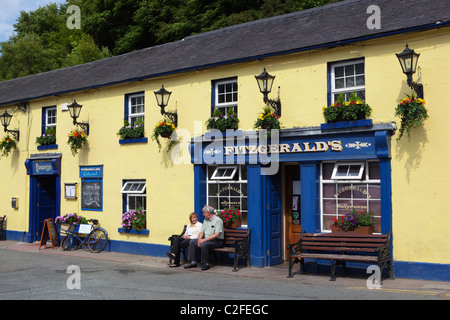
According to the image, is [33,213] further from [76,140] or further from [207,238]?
[207,238]

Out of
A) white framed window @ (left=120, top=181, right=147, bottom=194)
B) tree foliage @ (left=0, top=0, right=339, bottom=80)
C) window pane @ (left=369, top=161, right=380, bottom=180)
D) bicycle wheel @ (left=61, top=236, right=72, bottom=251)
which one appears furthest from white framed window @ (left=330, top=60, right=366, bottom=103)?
tree foliage @ (left=0, top=0, right=339, bottom=80)

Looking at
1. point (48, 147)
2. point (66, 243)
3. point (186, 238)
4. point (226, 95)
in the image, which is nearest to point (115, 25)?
point (48, 147)

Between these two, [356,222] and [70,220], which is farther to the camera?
[70,220]

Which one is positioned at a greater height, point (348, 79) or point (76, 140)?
point (348, 79)

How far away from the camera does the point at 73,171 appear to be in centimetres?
1633

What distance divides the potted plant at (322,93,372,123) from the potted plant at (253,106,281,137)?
1.17 meters

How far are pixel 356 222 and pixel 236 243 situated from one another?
2754 mm

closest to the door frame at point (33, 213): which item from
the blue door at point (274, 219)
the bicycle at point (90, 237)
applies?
the bicycle at point (90, 237)

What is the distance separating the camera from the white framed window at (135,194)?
14.5m

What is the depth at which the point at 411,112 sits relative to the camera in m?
9.45

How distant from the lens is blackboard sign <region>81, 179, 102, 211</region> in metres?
15.5

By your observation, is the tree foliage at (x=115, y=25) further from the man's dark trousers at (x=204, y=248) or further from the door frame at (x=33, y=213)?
the man's dark trousers at (x=204, y=248)
